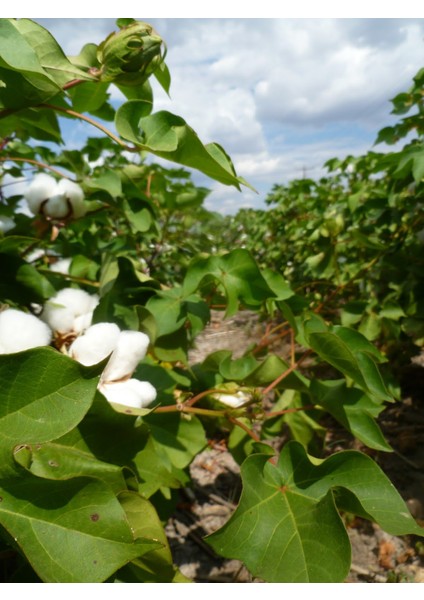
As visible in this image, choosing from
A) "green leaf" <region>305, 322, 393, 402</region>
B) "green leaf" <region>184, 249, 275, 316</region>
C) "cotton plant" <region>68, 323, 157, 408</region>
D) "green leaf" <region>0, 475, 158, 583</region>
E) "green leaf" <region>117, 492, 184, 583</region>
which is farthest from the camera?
"green leaf" <region>184, 249, 275, 316</region>

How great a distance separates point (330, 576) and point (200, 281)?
0.55 m

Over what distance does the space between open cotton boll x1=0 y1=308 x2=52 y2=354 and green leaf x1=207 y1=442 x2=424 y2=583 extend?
1.14 feet

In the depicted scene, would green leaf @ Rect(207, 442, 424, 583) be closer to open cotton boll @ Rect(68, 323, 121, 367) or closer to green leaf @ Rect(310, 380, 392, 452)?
green leaf @ Rect(310, 380, 392, 452)

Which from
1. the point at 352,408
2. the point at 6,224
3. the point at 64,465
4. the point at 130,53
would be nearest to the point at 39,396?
the point at 64,465

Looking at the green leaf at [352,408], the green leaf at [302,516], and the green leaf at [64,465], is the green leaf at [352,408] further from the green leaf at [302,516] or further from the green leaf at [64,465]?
the green leaf at [64,465]

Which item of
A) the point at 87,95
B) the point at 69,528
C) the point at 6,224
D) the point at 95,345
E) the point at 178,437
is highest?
the point at 87,95

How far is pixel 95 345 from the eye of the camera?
2.18ft

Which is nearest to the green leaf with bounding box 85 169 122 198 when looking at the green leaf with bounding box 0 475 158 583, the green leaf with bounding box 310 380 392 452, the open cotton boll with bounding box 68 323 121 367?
the open cotton boll with bounding box 68 323 121 367

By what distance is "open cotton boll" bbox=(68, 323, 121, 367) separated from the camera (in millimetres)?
663

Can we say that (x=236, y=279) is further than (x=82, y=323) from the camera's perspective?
Yes

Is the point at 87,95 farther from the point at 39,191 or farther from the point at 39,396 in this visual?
the point at 39,396

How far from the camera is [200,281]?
3.06ft

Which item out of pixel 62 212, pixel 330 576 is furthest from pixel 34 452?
pixel 62 212

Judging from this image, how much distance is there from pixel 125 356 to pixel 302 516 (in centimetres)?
33
